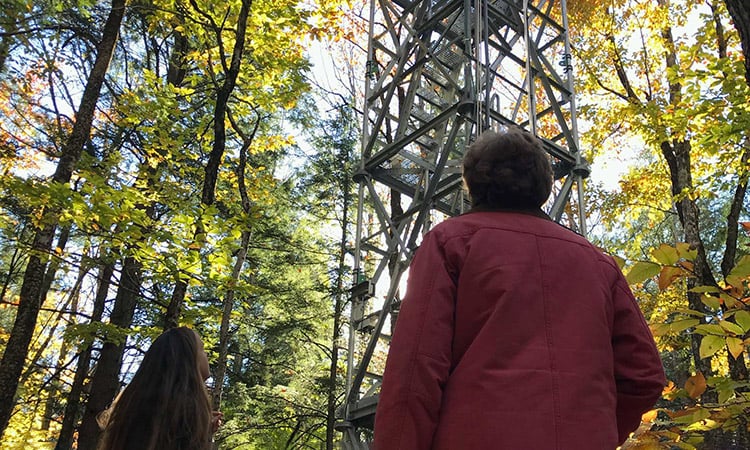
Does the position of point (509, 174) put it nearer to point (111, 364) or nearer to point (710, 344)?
point (710, 344)

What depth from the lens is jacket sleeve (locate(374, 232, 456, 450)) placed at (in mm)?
1465

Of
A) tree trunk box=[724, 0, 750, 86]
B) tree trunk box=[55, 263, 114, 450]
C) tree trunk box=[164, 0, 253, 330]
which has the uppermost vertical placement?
tree trunk box=[164, 0, 253, 330]

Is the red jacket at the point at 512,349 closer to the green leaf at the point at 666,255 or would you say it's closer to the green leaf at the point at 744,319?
the green leaf at the point at 666,255

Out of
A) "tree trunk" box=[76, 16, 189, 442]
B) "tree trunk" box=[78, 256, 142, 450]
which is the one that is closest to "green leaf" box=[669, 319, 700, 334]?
"tree trunk" box=[76, 16, 189, 442]

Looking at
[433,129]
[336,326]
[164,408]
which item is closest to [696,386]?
[164,408]

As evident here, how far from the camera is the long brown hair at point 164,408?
170 centimetres

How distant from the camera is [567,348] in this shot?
60.6 inches

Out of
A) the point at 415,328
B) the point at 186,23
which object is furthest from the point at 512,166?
the point at 186,23

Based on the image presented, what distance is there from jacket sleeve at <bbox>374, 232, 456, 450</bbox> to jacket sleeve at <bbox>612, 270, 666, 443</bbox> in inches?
22.4

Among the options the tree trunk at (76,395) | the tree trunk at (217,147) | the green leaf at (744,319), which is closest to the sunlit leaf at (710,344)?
the green leaf at (744,319)

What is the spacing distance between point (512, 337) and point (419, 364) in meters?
0.26

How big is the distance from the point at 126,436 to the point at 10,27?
7.51 metres

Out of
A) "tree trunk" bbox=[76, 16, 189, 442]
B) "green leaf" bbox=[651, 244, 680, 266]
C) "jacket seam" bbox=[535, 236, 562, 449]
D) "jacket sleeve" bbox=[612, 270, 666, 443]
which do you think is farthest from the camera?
"tree trunk" bbox=[76, 16, 189, 442]

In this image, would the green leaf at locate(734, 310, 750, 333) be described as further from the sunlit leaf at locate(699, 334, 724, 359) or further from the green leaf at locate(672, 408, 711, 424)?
the green leaf at locate(672, 408, 711, 424)
